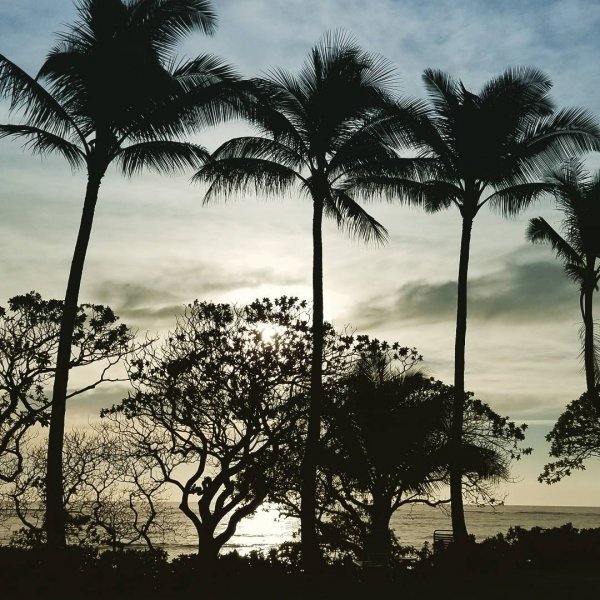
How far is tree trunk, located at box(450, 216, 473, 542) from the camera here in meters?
18.5

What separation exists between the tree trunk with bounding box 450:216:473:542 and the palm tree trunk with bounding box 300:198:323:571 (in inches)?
146

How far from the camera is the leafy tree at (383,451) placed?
74.7ft

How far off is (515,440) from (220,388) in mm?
11304

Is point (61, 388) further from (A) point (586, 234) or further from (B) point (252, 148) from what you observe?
(A) point (586, 234)

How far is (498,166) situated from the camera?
19891 millimetres

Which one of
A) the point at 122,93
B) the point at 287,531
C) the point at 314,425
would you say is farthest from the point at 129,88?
the point at 287,531

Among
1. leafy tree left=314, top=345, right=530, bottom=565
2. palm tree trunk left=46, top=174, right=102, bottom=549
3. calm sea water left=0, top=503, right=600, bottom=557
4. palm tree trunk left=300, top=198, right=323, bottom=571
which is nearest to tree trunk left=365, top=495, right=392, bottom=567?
leafy tree left=314, top=345, right=530, bottom=565

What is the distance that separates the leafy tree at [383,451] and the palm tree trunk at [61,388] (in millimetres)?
10172

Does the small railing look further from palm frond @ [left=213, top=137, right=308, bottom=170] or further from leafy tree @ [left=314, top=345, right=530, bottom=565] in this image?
palm frond @ [left=213, top=137, right=308, bottom=170]

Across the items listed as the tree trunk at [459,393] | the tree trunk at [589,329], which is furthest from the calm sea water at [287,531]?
the tree trunk at [459,393]

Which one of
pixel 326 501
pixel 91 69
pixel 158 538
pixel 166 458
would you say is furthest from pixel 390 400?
pixel 158 538

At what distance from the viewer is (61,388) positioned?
1458 centimetres

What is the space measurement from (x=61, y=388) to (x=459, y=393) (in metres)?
10.3

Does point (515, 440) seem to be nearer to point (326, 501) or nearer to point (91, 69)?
point (326, 501)
